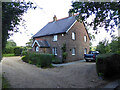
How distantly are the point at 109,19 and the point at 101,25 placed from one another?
1.13 m

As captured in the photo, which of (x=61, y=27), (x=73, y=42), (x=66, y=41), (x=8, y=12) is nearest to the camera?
(x=8, y=12)

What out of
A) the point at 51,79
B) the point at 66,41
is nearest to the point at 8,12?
the point at 51,79

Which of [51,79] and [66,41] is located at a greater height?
[66,41]

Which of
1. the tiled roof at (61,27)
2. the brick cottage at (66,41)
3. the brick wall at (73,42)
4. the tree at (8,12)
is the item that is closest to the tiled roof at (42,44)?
the brick cottage at (66,41)

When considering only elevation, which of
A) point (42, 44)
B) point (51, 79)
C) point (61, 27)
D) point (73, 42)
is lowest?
point (51, 79)

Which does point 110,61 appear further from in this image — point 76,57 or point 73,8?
point 76,57

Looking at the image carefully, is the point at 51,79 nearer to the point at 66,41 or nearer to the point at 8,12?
the point at 8,12

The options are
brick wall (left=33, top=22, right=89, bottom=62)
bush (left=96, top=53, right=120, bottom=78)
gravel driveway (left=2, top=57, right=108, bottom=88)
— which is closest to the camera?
gravel driveway (left=2, top=57, right=108, bottom=88)

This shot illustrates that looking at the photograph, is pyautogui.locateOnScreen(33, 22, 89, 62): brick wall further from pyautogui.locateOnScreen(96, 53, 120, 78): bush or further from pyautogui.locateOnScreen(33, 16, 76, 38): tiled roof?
pyautogui.locateOnScreen(96, 53, 120, 78): bush

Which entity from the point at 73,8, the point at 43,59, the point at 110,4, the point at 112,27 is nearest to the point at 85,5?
the point at 73,8

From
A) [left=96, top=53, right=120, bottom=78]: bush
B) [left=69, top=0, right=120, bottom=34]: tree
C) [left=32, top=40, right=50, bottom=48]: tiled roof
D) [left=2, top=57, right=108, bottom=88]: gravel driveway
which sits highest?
[left=69, top=0, right=120, bottom=34]: tree

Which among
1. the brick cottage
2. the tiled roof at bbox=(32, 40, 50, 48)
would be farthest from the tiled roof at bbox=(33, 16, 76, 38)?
the tiled roof at bbox=(32, 40, 50, 48)

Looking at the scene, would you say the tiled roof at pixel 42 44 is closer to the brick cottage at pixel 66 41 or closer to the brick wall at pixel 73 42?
the brick cottage at pixel 66 41

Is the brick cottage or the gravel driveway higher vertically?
the brick cottage
